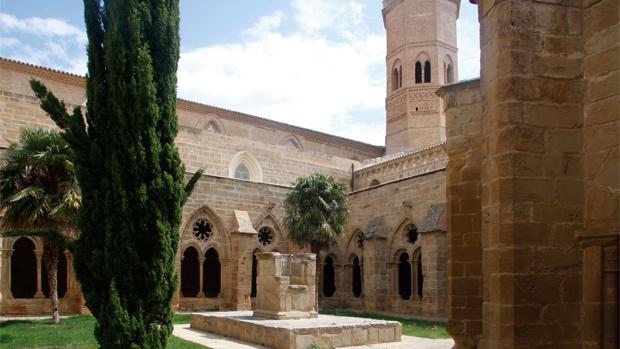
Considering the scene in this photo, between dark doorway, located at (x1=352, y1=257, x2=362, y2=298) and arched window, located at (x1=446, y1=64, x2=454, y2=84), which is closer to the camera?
dark doorway, located at (x1=352, y1=257, x2=362, y2=298)

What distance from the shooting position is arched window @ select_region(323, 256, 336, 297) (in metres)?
20.7

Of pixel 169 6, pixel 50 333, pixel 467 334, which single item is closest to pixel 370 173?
pixel 50 333

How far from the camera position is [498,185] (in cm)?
348

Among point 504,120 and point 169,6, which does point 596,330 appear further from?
point 169,6

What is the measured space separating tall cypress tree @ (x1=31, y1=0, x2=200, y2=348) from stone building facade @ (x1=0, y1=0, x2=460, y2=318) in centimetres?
887

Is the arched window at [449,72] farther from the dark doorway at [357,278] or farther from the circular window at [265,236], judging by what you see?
the circular window at [265,236]

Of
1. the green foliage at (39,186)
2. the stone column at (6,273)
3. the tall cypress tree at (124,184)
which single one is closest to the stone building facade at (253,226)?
the stone column at (6,273)

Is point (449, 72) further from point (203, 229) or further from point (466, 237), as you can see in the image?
point (466, 237)

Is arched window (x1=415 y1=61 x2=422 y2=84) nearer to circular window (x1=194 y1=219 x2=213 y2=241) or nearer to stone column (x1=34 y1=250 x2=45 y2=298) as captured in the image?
circular window (x1=194 y1=219 x2=213 y2=241)

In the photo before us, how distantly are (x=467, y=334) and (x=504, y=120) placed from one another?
91.7 inches

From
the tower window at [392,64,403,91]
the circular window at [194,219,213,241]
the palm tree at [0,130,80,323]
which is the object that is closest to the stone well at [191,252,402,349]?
the palm tree at [0,130,80,323]

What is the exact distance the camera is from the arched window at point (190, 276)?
1866 centimetres

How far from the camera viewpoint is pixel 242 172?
23.2 m

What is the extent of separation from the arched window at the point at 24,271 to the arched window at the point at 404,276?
10586mm
